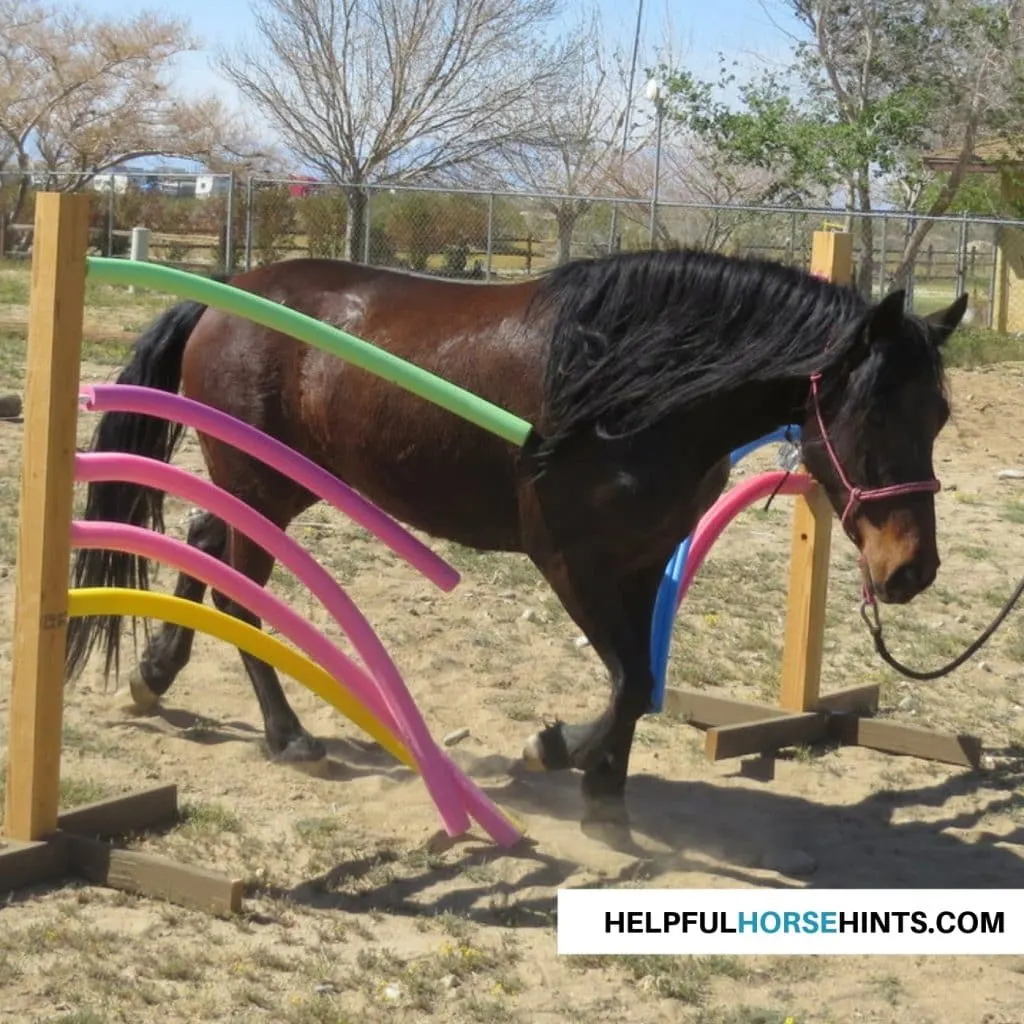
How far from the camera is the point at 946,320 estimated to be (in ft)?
14.1

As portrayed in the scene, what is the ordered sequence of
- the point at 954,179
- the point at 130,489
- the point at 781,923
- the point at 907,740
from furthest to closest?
1. the point at 954,179
2. the point at 907,740
3. the point at 130,489
4. the point at 781,923

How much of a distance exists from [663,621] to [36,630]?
2.32m

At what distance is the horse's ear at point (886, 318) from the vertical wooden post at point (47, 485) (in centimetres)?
213

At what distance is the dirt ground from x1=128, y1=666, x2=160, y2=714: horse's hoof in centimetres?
5

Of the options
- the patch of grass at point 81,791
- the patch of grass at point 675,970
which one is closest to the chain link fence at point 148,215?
the patch of grass at point 81,791

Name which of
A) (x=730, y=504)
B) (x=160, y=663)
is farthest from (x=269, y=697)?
(x=730, y=504)

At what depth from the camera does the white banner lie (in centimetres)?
370

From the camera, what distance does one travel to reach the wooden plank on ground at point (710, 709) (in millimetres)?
5871

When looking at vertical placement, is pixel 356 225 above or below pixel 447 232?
below

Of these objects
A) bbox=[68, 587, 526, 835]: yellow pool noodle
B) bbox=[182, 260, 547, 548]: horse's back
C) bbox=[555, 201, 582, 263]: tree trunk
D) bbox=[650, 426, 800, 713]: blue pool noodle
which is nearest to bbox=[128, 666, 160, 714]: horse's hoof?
bbox=[182, 260, 547, 548]: horse's back

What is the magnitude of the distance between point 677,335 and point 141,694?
2.57 meters

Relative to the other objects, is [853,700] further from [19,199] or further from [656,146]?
[19,199]

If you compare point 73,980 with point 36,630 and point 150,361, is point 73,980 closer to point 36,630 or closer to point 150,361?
point 36,630

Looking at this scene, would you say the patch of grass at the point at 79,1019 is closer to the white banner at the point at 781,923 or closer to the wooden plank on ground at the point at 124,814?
the wooden plank on ground at the point at 124,814
